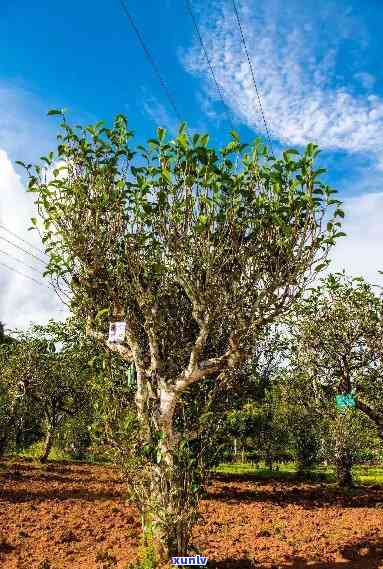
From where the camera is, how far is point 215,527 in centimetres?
1273

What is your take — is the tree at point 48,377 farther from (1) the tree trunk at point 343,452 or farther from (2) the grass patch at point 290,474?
(1) the tree trunk at point 343,452

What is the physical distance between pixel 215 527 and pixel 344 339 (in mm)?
7909

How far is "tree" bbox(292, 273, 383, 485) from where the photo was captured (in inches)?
641

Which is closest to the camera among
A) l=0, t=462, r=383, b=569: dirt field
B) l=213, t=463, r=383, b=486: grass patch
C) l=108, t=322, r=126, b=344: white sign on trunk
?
l=108, t=322, r=126, b=344: white sign on trunk

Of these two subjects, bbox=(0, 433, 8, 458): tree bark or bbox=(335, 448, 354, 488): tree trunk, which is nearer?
bbox=(0, 433, 8, 458): tree bark

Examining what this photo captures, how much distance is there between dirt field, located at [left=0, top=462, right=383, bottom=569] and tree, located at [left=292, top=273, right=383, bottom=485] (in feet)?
13.5

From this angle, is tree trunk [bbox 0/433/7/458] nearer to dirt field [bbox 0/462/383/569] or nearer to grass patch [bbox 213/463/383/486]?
dirt field [bbox 0/462/383/569]

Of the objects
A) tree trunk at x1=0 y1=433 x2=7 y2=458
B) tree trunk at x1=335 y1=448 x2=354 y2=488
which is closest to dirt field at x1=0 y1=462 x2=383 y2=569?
tree trunk at x1=0 y1=433 x2=7 y2=458

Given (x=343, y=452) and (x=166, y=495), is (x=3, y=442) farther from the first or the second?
(x=166, y=495)

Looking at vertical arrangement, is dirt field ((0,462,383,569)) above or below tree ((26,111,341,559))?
below

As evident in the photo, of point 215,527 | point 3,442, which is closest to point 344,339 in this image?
point 215,527

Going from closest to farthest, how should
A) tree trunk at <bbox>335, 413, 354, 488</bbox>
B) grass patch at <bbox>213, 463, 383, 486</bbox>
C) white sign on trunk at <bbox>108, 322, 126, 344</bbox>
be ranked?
white sign on trunk at <bbox>108, 322, 126, 344</bbox>, tree trunk at <bbox>335, 413, 354, 488</bbox>, grass patch at <bbox>213, 463, 383, 486</bbox>

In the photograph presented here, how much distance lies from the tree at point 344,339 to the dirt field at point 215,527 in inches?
163

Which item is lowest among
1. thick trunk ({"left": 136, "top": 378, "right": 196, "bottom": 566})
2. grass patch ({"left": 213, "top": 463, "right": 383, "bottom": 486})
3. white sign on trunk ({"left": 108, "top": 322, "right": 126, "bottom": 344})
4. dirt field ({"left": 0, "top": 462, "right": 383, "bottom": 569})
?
dirt field ({"left": 0, "top": 462, "right": 383, "bottom": 569})
